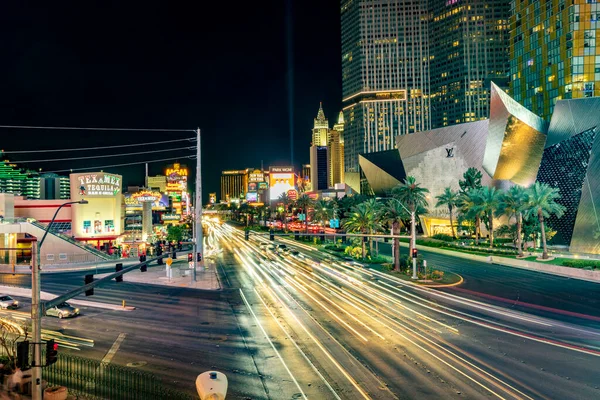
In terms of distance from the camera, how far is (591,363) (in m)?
19.6

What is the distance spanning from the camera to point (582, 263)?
4616 cm

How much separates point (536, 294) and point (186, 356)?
3046cm

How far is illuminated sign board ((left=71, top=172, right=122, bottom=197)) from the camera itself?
65.6 meters

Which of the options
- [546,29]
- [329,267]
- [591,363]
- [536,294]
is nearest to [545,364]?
[591,363]

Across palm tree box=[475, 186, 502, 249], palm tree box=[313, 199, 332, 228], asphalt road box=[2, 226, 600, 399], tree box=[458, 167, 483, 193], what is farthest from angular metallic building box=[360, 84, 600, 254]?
asphalt road box=[2, 226, 600, 399]

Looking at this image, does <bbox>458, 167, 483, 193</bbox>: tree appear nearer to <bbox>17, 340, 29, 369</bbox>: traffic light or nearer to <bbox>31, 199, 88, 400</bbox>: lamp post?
<bbox>31, 199, 88, 400</bbox>: lamp post

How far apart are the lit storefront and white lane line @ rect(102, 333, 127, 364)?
47.5 meters

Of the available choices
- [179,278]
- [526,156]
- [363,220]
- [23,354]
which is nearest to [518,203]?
[526,156]

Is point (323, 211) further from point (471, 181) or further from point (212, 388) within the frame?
point (212, 388)

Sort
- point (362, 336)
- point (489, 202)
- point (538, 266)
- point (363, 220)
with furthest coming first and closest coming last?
point (489, 202), point (363, 220), point (538, 266), point (362, 336)

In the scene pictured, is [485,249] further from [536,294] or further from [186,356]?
[186,356]

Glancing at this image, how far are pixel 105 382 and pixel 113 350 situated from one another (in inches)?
190

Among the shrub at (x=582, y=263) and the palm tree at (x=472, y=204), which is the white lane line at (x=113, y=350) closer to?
the shrub at (x=582, y=263)

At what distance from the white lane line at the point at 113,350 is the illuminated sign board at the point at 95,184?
4771 cm
